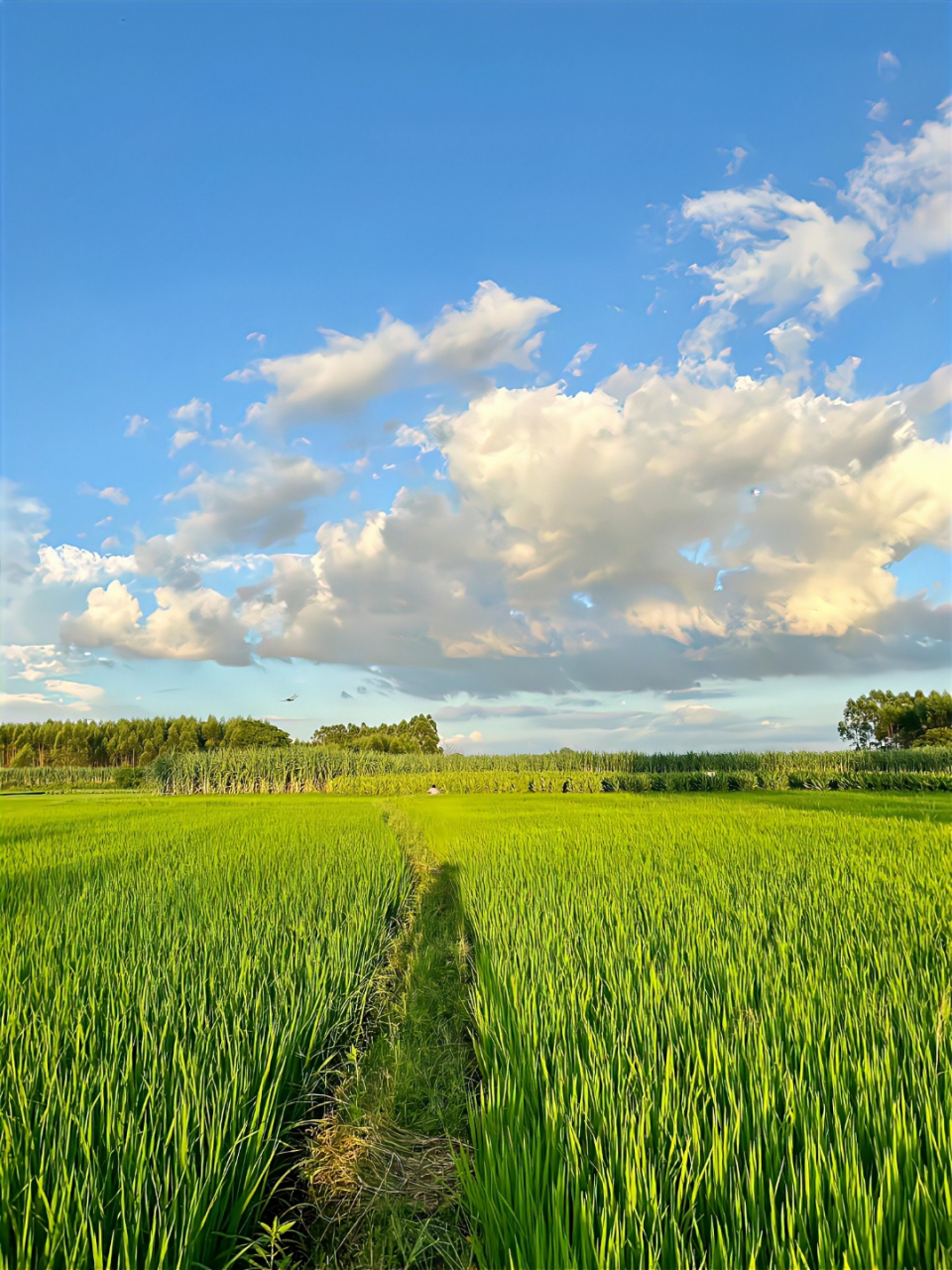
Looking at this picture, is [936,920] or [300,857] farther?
[300,857]

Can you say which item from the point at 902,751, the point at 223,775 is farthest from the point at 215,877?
the point at 902,751

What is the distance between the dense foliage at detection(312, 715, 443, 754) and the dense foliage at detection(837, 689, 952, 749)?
49995mm

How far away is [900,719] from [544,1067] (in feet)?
292

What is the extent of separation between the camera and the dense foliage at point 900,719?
67.7 meters

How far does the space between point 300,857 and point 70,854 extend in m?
4.08

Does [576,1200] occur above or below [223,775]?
above

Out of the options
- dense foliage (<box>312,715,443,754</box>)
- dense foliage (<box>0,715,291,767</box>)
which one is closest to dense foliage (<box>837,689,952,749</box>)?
dense foliage (<box>312,715,443,754</box>)

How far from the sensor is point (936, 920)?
4938 mm

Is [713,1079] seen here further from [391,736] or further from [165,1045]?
[391,736]

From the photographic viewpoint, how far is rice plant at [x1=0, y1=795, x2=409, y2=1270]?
1.97m

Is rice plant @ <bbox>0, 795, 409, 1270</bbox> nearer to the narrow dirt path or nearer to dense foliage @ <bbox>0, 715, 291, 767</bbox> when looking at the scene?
the narrow dirt path

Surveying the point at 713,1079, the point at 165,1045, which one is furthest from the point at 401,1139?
the point at 713,1079

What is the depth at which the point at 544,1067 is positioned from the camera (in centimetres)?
250

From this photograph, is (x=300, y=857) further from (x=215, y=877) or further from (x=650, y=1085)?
(x=650, y=1085)
